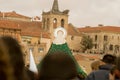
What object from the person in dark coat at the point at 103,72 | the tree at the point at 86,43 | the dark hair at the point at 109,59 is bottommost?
the tree at the point at 86,43

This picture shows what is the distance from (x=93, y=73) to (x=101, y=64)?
1.06ft

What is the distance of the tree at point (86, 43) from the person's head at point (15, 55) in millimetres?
108546

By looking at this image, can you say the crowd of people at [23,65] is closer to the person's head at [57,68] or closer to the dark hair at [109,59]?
the person's head at [57,68]

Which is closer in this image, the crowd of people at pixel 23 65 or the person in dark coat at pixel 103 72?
the crowd of people at pixel 23 65

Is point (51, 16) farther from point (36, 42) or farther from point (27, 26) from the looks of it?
point (36, 42)

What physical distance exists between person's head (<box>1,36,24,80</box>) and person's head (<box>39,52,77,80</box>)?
24 centimetres

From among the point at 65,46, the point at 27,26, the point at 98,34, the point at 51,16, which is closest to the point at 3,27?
the point at 27,26

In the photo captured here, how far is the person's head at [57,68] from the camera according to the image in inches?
139

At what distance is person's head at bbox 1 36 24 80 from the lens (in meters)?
3.31

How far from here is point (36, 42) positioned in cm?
9319

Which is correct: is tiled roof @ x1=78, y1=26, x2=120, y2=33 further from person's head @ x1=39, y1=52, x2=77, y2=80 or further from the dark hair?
person's head @ x1=39, y1=52, x2=77, y2=80

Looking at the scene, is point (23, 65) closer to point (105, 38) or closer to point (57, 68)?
point (57, 68)

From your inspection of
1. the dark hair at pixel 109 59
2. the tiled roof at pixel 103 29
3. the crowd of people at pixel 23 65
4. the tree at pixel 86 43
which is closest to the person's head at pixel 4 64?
the crowd of people at pixel 23 65

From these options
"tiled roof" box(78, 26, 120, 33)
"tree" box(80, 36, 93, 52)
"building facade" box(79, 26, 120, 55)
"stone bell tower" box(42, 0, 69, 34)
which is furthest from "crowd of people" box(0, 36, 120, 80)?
"tiled roof" box(78, 26, 120, 33)
